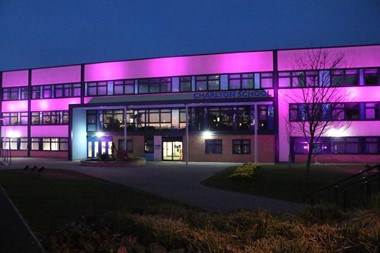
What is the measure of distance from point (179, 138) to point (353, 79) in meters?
16.5

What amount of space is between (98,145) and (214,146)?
13280mm

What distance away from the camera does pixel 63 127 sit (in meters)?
47.0

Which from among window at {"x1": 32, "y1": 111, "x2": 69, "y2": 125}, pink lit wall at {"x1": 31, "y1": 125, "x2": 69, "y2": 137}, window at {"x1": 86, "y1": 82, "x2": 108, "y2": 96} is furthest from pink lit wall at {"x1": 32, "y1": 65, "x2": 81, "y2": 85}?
pink lit wall at {"x1": 31, "y1": 125, "x2": 69, "y2": 137}

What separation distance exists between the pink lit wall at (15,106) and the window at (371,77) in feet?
120

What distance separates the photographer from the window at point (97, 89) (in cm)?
4452

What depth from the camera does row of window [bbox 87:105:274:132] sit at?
38688 mm

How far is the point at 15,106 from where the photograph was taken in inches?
1984

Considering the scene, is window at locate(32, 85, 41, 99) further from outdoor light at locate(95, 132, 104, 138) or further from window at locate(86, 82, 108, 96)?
outdoor light at locate(95, 132, 104, 138)

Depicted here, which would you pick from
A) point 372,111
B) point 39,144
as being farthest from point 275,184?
point 39,144

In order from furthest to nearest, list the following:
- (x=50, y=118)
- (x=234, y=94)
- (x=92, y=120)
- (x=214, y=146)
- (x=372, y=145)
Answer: (x=50, y=118) < (x=92, y=120) < (x=214, y=146) < (x=234, y=94) < (x=372, y=145)

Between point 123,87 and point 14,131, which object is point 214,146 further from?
point 14,131

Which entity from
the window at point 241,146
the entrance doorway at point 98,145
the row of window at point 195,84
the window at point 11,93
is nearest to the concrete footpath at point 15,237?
the row of window at point 195,84

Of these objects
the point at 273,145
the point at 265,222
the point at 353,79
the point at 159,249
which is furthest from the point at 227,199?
the point at 353,79

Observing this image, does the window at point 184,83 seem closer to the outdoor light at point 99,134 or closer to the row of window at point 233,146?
the row of window at point 233,146
